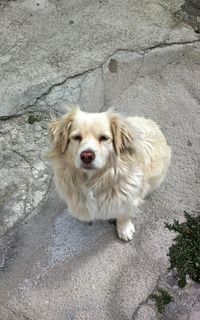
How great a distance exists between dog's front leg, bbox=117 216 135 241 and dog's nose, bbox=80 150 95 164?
107 centimetres

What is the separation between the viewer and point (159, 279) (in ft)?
12.6

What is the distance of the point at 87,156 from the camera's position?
2.99 metres

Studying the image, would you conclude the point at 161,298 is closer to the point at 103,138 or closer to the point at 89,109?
the point at 103,138

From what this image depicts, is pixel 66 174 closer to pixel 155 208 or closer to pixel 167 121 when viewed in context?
pixel 155 208

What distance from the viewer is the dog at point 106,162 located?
313 centimetres

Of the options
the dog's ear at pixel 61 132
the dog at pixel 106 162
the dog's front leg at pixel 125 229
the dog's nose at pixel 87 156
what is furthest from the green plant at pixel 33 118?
the dog's nose at pixel 87 156

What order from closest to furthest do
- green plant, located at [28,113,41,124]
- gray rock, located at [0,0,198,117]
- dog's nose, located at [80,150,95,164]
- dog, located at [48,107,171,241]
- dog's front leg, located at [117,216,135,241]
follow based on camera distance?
dog's nose, located at [80,150,95,164] → dog, located at [48,107,171,241] → dog's front leg, located at [117,216,135,241] → green plant, located at [28,113,41,124] → gray rock, located at [0,0,198,117]

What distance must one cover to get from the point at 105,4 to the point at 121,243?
10.4ft

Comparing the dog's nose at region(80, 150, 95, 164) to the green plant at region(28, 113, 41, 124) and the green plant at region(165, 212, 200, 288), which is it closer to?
the green plant at region(165, 212, 200, 288)

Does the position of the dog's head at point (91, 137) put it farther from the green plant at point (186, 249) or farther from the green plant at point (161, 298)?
the green plant at point (161, 298)

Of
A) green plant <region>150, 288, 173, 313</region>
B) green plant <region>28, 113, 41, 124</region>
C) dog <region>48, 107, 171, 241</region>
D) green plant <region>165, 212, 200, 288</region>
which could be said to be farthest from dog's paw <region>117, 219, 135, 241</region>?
green plant <region>28, 113, 41, 124</region>

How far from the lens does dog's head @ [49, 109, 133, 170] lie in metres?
3.07

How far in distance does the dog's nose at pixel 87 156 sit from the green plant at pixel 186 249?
137 centimetres

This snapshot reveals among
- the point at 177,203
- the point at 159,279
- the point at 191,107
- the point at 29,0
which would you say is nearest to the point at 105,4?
the point at 29,0
